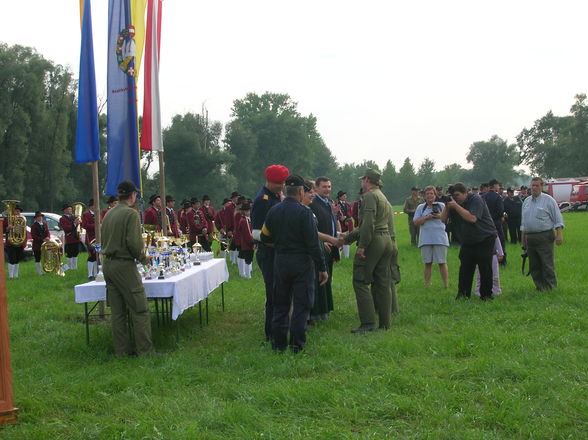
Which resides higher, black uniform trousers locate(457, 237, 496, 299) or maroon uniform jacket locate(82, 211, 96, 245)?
maroon uniform jacket locate(82, 211, 96, 245)

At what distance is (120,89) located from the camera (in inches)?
384

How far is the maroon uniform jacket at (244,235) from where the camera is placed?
577 inches

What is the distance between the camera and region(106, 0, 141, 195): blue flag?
9.71 metres

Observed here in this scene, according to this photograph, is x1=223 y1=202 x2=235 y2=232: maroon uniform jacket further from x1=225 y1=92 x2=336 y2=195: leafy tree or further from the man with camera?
A: x1=225 y1=92 x2=336 y2=195: leafy tree

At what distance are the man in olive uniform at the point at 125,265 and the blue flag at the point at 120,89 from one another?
110 inches

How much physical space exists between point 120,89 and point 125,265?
3.83 meters

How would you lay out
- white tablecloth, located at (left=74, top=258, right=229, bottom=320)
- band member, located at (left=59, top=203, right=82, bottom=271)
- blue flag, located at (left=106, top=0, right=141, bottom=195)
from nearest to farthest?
1. white tablecloth, located at (left=74, top=258, right=229, bottom=320)
2. blue flag, located at (left=106, top=0, right=141, bottom=195)
3. band member, located at (left=59, top=203, right=82, bottom=271)

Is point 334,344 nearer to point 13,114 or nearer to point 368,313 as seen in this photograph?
point 368,313

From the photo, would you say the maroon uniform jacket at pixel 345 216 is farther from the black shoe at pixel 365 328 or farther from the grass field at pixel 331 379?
the black shoe at pixel 365 328

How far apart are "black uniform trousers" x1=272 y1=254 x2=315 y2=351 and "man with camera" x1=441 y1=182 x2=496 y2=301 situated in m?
3.61

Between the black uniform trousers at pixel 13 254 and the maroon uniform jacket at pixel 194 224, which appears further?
the maroon uniform jacket at pixel 194 224

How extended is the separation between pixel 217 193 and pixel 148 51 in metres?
53.8

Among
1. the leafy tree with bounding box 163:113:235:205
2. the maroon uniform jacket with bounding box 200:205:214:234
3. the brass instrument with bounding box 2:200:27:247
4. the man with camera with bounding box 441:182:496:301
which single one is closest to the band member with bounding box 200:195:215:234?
the maroon uniform jacket with bounding box 200:205:214:234

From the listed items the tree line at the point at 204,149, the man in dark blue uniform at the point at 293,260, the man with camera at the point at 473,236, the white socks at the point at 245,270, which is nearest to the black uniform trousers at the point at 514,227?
the tree line at the point at 204,149
